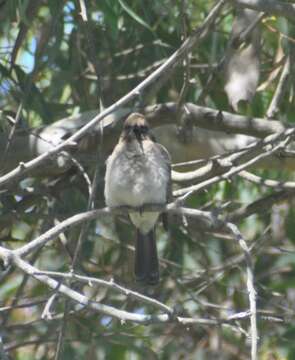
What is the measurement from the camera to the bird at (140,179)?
3926mm

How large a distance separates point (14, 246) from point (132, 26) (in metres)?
1.46

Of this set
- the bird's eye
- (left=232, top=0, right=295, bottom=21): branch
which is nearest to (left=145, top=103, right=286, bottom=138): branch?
the bird's eye

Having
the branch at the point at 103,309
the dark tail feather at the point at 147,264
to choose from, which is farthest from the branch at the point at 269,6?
the dark tail feather at the point at 147,264

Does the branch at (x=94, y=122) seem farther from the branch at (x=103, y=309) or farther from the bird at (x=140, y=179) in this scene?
the bird at (x=140, y=179)

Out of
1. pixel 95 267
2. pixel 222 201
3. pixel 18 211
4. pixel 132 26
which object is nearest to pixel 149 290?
pixel 95 267

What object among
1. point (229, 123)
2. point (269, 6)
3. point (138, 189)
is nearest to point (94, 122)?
point (269, 6)

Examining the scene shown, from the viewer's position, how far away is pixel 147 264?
4.11m

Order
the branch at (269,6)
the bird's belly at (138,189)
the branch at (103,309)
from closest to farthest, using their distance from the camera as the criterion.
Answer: the branch at (103,309), the branch at (269,6), the bird's belly at (138,189)

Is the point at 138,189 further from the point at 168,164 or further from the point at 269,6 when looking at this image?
the point at 269,6

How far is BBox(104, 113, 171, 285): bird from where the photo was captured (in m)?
3.93

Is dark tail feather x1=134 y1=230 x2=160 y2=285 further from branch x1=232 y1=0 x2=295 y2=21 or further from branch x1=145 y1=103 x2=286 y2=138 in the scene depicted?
branch x1=232 y1=0 x2=295 y2=21

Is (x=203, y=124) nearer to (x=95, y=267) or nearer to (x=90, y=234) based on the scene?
(x=90, y=234)

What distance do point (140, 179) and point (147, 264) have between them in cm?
38

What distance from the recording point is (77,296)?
8.39ft
